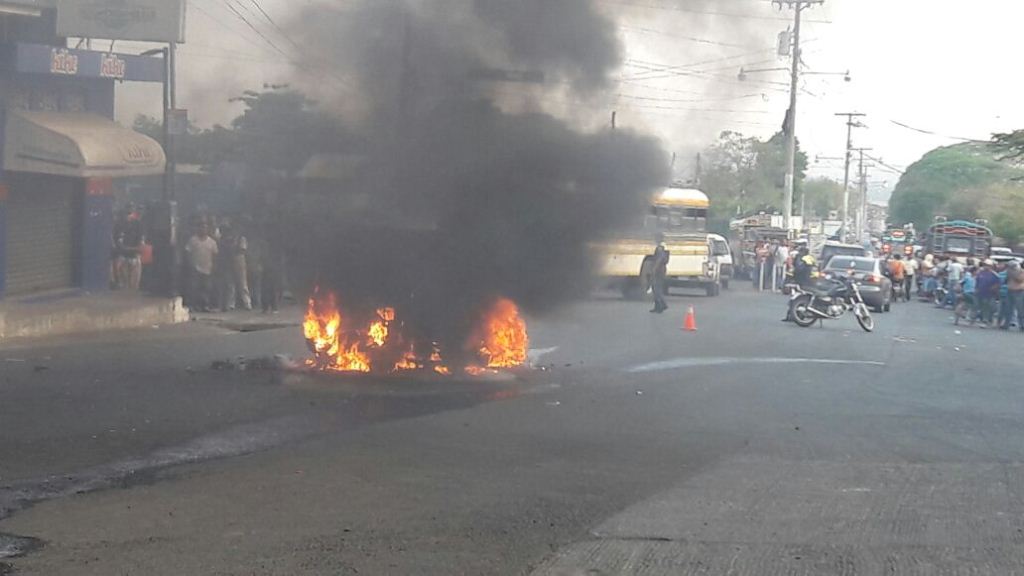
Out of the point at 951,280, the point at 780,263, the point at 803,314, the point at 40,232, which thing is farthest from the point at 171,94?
the point at 780,263

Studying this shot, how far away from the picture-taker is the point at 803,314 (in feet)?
74.3

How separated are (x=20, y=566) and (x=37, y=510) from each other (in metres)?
1.21

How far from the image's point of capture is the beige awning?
58.3 ft

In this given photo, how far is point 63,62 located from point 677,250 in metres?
17.6

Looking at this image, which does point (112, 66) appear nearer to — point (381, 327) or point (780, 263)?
point (381, 327)

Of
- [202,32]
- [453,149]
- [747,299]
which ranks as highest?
[202,32]

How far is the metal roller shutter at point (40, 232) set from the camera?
18938 millimetres

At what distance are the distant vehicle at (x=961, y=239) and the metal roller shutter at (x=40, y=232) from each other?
3495 centimetres

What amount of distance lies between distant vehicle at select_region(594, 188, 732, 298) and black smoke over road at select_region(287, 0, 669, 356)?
1419cm

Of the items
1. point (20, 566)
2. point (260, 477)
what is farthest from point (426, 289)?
point (20, 566)

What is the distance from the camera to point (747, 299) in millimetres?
33062

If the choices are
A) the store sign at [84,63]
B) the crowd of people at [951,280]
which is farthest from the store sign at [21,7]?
the crowd of people at [951,280]

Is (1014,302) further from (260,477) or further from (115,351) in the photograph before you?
(260,477)

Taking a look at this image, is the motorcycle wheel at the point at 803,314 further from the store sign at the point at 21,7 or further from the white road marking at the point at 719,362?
the store sign at the point at 21,7
